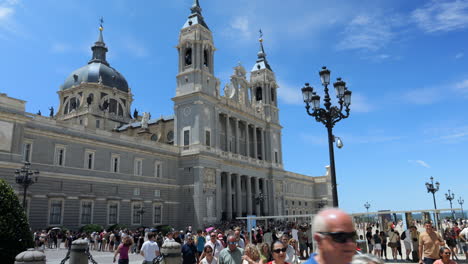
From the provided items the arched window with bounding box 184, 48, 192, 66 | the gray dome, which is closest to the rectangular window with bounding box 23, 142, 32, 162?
the arched window with bounding box 184, 48, 192, 66

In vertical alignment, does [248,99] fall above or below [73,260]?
above

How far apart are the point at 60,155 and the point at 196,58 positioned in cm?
2021

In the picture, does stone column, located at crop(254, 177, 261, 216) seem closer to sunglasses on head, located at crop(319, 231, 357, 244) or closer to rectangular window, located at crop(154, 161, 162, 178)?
rectangular window, located at crop(154, 161, 162, 178)

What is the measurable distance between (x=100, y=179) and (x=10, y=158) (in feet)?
28.9

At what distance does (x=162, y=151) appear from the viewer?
135 feet

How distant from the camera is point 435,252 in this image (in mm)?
8906

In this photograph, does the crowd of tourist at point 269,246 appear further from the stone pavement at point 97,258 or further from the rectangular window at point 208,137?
the rectangular window at point 208,137

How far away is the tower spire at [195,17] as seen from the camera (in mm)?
46656

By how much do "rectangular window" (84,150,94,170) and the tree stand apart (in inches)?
865

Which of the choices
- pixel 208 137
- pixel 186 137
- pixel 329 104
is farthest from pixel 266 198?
pixel 329 104

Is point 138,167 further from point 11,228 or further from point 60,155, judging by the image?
point 11,228

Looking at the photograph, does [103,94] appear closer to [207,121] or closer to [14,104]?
[207,121]

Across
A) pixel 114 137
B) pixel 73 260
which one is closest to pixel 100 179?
pixel 114 137

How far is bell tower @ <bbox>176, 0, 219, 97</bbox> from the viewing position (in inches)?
1752
